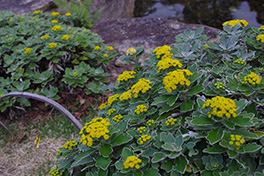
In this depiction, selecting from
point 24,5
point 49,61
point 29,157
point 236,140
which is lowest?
point 29,157

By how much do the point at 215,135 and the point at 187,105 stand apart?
0.29m

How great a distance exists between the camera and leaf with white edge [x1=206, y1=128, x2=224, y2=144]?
1209 millimetres

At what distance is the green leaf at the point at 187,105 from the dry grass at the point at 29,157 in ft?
5.61

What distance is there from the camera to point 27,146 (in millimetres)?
2865

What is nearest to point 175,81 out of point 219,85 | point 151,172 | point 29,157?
point 219,85

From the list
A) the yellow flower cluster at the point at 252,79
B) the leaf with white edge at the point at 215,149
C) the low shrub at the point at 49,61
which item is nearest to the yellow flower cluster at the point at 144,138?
the leaf with white edge at the point at 215,149

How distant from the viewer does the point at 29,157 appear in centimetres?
272

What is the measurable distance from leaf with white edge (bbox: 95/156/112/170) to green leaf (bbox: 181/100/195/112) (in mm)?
540

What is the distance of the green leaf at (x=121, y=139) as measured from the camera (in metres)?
1.42

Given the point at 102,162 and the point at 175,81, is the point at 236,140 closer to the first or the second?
the point at 175,81

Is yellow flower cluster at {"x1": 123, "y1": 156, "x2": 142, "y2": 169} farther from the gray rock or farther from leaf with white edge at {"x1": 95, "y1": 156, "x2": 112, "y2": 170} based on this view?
the gray rock

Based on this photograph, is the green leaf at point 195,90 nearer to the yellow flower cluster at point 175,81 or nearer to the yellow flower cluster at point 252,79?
the yellow flower cluster at point 175,81

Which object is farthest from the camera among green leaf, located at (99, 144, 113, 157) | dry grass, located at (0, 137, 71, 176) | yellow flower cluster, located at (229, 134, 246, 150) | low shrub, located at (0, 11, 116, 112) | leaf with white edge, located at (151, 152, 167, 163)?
low shrub, located at (0, 11, 116, 112)

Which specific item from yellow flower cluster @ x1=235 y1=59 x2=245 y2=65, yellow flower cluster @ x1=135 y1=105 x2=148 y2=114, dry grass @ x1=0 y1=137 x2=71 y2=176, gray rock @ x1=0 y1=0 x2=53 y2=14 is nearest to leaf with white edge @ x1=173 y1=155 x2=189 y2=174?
yellow flower cluster @ x1=135 y1=105 x2=148 y2=114
